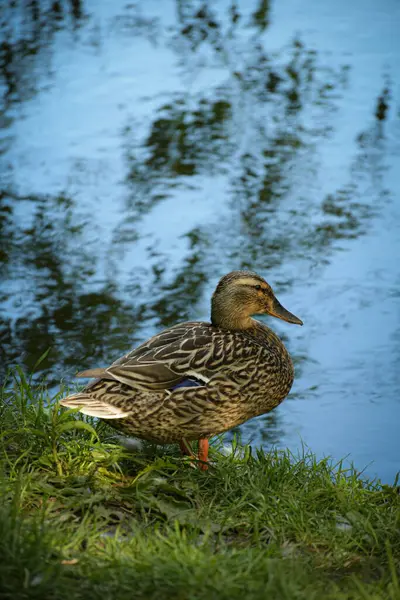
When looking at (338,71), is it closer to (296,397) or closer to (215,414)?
(296,397)

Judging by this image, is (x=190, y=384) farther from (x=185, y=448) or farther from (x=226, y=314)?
(x=226, y=314)

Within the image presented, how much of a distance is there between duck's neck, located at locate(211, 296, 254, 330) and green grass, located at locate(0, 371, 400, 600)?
62 centimetres

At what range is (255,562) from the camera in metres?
3.44

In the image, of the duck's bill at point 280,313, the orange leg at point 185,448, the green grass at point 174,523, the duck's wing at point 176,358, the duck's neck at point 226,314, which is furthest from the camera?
the duck's bill at point 280,313

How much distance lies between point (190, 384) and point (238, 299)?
0.62m

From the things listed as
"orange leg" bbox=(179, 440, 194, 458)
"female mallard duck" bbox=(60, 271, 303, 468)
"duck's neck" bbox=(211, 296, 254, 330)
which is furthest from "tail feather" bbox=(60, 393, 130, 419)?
"duck's neck" bbox=(211, 296, 254, 330)

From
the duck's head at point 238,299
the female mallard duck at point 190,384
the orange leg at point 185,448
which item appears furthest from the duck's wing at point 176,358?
the orange leg at point 185,448

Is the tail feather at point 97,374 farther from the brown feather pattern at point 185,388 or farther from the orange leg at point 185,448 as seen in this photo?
the orange leg at point 185,448

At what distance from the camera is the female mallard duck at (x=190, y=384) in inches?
175

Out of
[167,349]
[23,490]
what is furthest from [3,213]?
[23,490]

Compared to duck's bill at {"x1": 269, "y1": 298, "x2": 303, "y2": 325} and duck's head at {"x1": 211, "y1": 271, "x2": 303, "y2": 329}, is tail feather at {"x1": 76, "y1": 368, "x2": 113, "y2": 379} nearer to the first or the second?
duck's head at {"x1": 211, "y1": 271, "x2": 303, "y2": 329}

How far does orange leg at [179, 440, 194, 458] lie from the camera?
4586mm

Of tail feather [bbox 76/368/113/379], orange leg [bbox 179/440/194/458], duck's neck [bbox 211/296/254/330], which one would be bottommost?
orange leg [bbox 179/440/194/458]

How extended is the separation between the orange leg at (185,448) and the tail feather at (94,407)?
34 cm
